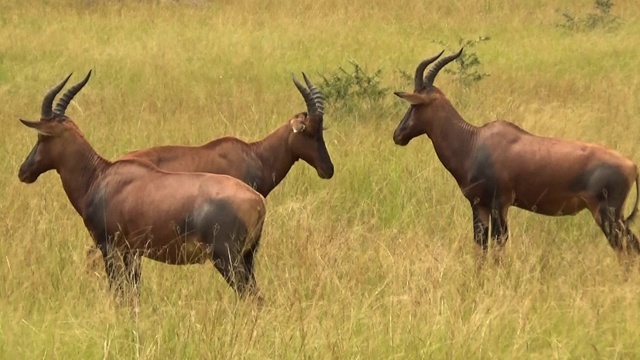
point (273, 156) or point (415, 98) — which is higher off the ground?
point (415, 98)

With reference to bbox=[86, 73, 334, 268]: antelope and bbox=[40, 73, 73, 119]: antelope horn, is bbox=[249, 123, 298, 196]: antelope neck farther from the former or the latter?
bbox=[40, 73, 73, 119]: antelope horn

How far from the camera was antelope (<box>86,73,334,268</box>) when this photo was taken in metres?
7.18

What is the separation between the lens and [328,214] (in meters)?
7.96

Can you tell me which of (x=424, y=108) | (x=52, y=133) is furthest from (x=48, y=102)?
(x=424, y=108)

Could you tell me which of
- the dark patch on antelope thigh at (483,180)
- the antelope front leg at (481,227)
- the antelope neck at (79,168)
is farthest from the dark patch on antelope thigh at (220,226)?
the dark patch on antelope thigh at (483,180)

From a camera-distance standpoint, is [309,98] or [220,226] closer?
[220,226]

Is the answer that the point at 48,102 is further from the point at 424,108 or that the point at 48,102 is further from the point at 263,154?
the point at 424,108

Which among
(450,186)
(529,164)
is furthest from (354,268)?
(450,186)

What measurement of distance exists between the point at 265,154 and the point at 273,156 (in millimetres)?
71

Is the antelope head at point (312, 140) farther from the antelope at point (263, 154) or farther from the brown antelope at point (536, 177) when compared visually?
the brown antelope at point (536, 177)

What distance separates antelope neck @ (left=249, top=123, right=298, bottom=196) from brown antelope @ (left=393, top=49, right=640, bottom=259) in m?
0.98

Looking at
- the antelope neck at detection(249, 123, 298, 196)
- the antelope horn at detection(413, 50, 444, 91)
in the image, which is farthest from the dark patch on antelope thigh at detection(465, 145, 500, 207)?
the antelope neck at detection(249, 123, 298, 196)

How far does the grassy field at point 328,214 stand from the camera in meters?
5.07

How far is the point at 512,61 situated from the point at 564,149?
8093 mm
